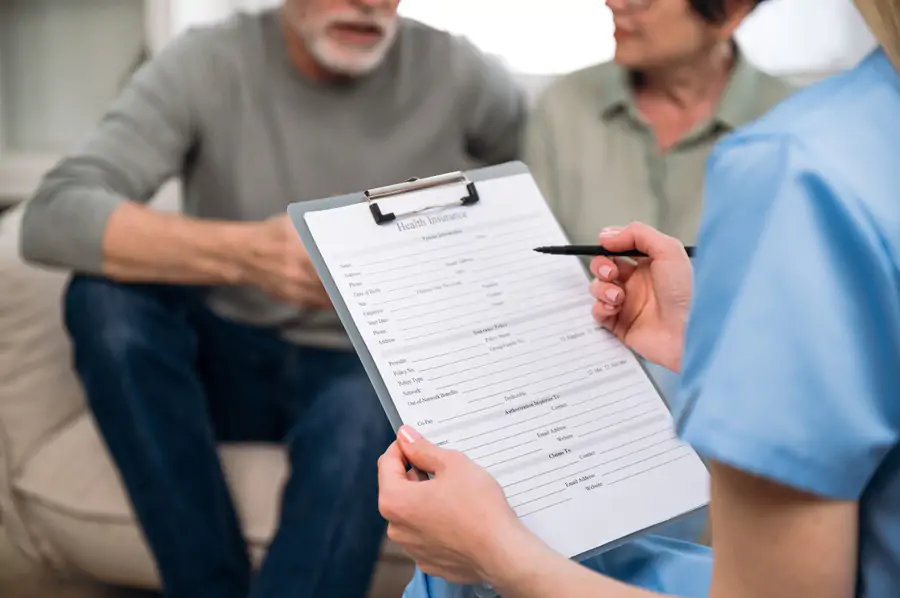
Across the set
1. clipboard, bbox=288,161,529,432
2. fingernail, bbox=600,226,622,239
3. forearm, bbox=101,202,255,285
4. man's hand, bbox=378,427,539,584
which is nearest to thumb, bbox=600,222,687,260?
fingernail, bbox=600,226,622,239

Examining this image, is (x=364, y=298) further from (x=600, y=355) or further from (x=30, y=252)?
(x=30, y=252)

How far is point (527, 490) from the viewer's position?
0.69 m

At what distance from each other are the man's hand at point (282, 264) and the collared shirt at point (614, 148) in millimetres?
357

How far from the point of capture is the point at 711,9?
1.22m

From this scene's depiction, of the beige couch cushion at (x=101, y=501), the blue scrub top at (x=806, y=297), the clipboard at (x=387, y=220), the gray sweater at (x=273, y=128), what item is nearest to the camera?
the blue scrub top at (x=806, y=297)

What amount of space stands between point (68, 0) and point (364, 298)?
1739mm

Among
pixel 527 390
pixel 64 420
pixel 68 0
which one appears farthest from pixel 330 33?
pixel 68 0

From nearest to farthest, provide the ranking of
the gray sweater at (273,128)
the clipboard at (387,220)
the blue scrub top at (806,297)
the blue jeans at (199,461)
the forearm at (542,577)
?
the blue scrub top at (806,297) < the forearm at (542,577) < the clipboard at (387,220) < the blue jeans at (199,461) < the gray sweater at (273,128)

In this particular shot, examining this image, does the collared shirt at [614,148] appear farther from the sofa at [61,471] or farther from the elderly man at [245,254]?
the sofa at [61,471]

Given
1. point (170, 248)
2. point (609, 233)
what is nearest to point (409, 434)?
point (609, 233)

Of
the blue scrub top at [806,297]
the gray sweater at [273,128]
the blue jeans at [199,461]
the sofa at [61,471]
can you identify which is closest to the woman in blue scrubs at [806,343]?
the blue scrub top at [806,297]

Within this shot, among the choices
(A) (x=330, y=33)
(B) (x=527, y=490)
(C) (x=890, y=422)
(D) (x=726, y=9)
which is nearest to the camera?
(C) (x=890, y=422)

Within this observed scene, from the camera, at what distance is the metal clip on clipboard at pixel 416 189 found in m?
0.77

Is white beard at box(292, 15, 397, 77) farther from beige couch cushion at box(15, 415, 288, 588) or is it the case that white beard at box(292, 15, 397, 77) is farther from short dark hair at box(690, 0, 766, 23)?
beige couch cushion at box(15, 415, 288, 588)
